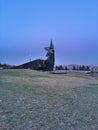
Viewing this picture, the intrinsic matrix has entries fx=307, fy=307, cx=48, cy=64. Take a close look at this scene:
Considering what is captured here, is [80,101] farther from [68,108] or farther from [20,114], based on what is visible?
[20,114]

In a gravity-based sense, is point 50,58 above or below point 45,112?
above

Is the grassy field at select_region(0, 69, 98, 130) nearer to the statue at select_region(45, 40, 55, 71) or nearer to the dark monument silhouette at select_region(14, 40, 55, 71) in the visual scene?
the statue at select_region(45, 40, 55, 71)

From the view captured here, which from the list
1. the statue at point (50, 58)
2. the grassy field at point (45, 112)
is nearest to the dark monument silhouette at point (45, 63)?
the statue at point (50, 58)

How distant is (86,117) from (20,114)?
168 cm

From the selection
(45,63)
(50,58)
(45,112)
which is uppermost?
(50,58)

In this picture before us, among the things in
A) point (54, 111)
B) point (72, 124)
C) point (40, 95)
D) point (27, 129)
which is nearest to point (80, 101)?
point (40, 95)

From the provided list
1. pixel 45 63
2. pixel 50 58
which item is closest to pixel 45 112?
pixel 50 58

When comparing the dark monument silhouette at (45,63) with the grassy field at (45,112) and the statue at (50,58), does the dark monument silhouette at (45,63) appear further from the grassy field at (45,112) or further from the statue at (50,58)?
the grassy field at (45,112)

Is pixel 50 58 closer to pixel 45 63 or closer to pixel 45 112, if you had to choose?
pixel 45 63

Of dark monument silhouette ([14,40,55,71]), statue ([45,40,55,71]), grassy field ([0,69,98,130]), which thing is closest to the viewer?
grassy field ([0,69,98,130])

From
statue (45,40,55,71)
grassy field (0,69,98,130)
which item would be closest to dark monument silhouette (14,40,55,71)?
statue (45,40,55,71)

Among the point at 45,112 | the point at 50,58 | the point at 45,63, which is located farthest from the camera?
the point at 45,63

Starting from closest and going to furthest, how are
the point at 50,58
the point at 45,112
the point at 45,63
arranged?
the point at 45,112 → the point at 50,58 → the point at 45,63

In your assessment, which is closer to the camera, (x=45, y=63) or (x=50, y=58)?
(x=50, y=58)
